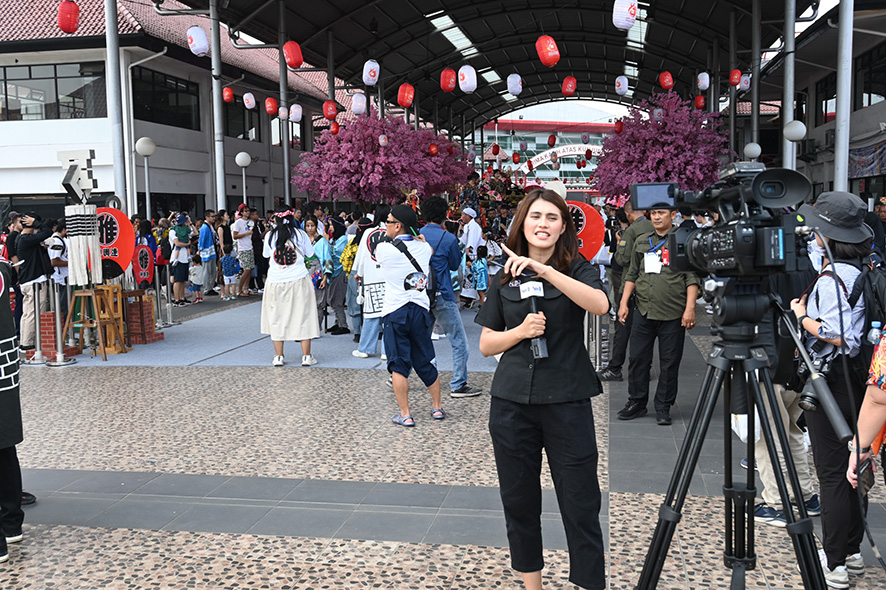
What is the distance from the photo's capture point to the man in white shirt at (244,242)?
16188 millimetres

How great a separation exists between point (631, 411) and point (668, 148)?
15488 millimetres

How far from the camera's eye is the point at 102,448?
5.95 m

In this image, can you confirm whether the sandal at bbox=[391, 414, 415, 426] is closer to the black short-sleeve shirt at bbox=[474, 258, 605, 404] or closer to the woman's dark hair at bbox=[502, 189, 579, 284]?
the black short-sleeve shirt at bbox=[474, 258, 605, 404]

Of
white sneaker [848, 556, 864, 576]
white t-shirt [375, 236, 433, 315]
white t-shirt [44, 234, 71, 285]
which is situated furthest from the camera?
white t-shirt [44, 234, 71, 285]

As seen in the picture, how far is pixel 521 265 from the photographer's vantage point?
299cm

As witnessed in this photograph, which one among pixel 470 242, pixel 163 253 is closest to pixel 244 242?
pixel 163 253

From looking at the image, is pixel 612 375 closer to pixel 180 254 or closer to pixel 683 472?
pixel 683 472

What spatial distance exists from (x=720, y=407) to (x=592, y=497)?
13.6ft

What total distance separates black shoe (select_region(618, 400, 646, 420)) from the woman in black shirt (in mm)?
3444

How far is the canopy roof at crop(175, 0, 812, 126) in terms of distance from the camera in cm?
2320

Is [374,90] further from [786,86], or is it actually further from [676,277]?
[676,277]

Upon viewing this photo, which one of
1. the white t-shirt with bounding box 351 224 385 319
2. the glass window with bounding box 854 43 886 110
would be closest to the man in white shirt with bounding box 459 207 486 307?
the white t-shirt with bounding box 351 224 385 319

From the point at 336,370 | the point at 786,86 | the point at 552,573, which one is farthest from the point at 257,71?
the point at 552,573

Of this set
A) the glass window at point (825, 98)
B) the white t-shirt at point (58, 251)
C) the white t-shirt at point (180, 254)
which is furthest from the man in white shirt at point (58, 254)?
the glass window at point (825, 98)
